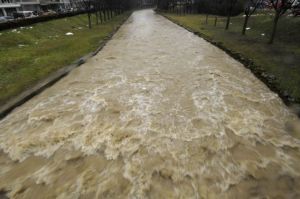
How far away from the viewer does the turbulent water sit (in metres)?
5.64

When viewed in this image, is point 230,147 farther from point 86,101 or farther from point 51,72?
point 51,72

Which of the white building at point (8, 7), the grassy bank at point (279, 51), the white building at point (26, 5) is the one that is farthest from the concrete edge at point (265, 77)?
the white building at point (8, 7)

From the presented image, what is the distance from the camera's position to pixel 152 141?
7.15m

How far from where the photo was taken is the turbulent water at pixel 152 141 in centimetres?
564

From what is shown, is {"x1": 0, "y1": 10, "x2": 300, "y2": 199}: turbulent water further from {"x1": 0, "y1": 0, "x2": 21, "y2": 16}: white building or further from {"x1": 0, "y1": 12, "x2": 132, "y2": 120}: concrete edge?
{"x1": 0, "y1": 0, "x2": 21, "y2": 16}: white building

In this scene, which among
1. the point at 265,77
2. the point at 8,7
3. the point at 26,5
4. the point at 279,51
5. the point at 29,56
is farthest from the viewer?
the point at 26,5

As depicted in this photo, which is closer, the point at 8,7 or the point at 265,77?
the point at 265,77

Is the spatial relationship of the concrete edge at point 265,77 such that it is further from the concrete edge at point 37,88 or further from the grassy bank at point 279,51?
the concrete edge at point 37,88

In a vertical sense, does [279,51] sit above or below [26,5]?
above

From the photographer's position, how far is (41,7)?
69125mm

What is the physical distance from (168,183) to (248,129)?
350 centimetres

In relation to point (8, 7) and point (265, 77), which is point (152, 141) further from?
point (8, 7)

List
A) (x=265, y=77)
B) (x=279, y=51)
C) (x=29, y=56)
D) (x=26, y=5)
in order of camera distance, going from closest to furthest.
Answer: (x=265, y=77) < (x=279, y=51) < (x=29, y=56) < (x=26, y=5)

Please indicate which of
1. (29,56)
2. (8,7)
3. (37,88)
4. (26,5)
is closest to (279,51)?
(37,88)
